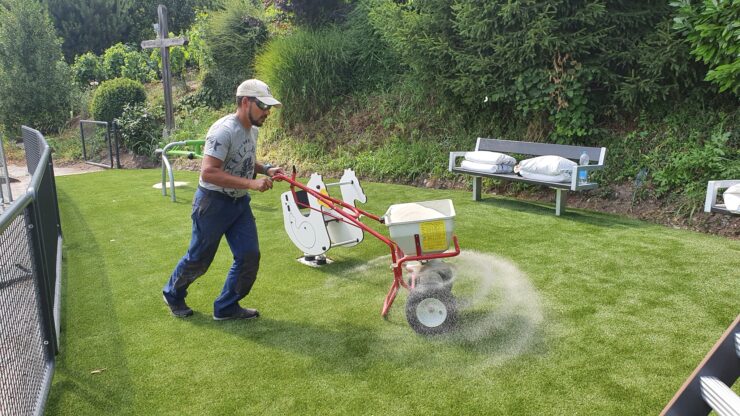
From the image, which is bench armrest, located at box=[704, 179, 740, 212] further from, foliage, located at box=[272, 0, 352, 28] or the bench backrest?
foliage, located at box=[272, 0, 352, 28]

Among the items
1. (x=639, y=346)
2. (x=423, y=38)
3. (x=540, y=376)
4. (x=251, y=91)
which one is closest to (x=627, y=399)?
(x=540, y=376)

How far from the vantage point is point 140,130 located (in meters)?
15.1

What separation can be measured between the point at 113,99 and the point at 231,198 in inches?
548

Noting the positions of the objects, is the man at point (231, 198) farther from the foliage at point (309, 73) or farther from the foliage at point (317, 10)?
the foliage at point (317, 10)

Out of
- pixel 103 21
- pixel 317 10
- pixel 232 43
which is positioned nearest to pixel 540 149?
pixel 317 10

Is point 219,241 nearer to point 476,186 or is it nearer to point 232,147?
point 232,147

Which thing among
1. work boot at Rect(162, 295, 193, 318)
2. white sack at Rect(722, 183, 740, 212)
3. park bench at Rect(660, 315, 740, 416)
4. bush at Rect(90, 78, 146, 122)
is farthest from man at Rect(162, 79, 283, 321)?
bush at Rect(90, 78, 146, 122)

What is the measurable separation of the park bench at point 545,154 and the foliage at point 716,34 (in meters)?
1.47

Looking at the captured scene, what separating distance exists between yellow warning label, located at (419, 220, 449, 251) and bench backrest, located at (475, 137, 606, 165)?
13.7 feet

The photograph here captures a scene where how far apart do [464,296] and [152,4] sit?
33049 millimetres

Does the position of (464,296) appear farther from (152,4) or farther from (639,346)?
(152,4)

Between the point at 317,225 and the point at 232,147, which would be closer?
the point at 232,147

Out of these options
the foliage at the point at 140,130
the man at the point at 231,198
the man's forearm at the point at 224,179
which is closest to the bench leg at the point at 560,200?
the man at the point at 231,198

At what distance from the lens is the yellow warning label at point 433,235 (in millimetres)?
3660
